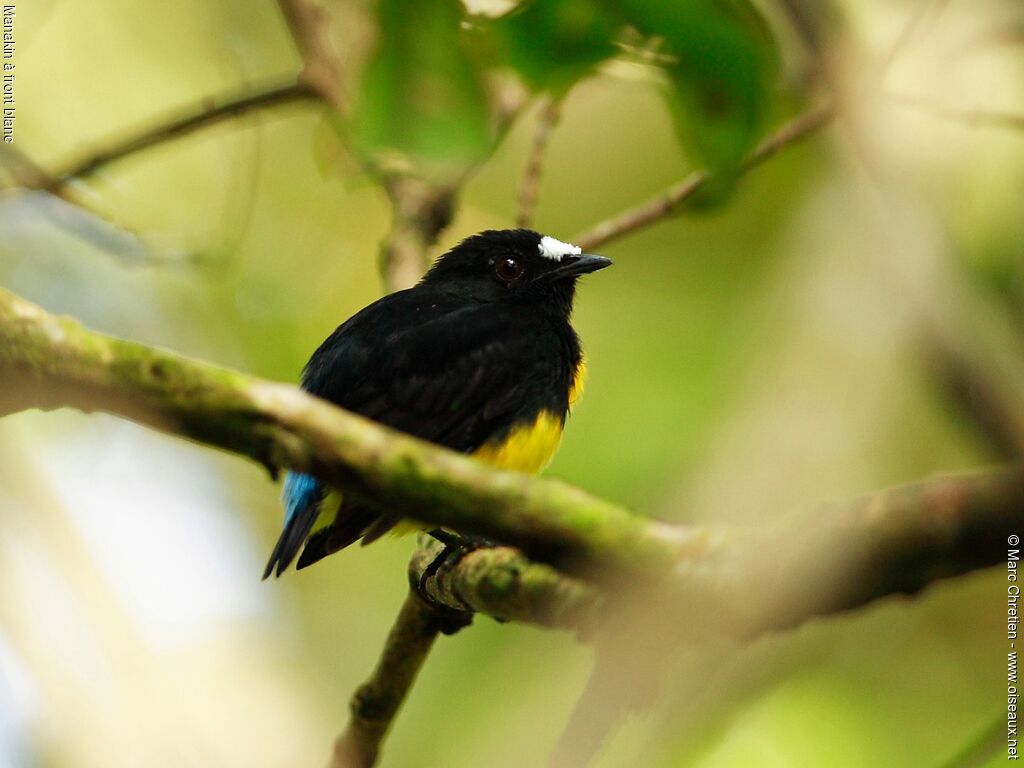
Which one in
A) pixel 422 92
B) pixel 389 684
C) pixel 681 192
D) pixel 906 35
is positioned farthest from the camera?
pixel 681 192

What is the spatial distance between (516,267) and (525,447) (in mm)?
946

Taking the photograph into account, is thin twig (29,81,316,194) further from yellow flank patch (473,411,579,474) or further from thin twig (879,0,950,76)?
thin twig (879,0,950,76)

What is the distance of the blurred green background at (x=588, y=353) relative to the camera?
4.26 meters

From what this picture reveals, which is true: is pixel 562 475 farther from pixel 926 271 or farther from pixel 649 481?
pixel 926 271

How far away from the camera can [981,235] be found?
14.6 ft

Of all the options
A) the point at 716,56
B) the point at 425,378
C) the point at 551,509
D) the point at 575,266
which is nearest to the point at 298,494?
the point at 425,378

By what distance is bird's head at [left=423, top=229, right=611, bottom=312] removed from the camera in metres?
4.38

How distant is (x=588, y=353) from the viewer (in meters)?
7.34

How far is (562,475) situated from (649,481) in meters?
0.47

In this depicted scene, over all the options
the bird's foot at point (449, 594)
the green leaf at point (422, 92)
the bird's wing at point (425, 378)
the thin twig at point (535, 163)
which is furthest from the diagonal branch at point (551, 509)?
the thin twig at point (535, 163)

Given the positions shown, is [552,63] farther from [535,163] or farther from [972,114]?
[535,163]

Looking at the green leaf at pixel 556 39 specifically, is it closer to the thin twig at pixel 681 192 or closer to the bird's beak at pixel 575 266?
the thin twig at pixel 681 192

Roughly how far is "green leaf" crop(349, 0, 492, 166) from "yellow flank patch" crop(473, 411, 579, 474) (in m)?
1.05

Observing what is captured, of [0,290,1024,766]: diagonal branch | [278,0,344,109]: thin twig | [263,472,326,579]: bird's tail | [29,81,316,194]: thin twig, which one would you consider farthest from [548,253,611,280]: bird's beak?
[0,290,1024,766]: diagonal branch
